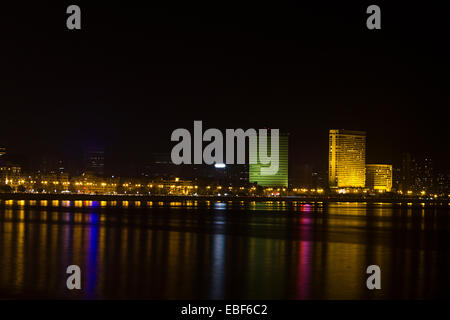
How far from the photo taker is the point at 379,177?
7456 inches

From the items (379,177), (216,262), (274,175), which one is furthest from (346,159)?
(216,262)

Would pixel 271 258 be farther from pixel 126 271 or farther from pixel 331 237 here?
pixel 331 237

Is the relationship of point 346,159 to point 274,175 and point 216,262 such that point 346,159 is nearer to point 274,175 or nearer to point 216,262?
point 274,175

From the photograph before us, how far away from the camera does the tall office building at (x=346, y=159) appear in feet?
605

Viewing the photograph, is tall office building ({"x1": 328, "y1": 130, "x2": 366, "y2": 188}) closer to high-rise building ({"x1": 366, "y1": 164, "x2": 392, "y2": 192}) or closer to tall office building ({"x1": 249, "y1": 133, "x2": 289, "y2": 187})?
high-rise building ({"x1": 366, "y1": 164, "x2": 392, "y2": 192})

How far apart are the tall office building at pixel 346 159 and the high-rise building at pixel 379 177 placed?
7.35 feet

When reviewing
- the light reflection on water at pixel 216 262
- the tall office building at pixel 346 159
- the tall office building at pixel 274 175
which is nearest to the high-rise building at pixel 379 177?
the tall office building at pixel 346 159

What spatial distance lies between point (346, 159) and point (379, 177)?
12.0 m

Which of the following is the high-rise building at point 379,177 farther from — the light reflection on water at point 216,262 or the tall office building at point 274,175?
the light reflection on water at point 216,262

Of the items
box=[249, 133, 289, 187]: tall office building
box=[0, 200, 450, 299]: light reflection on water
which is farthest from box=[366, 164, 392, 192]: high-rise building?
box=[0, 200, 450, 299]: light reflection on water

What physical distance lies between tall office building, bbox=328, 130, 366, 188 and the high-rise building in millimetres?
2239

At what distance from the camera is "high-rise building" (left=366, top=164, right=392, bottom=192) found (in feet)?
619

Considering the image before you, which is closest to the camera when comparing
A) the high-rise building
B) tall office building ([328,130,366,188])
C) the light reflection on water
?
the light reflection on water
